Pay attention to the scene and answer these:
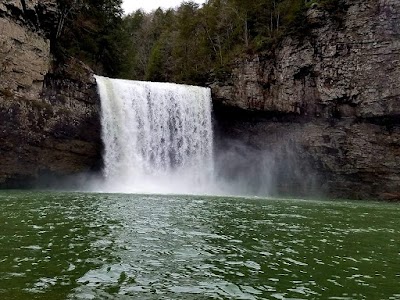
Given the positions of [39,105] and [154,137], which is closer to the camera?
[39,105]

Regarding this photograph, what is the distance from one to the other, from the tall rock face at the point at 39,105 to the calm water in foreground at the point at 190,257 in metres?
14.4

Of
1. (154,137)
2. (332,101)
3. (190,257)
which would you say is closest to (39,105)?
(154,137)

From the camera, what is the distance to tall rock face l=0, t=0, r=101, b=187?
26984 millimetres

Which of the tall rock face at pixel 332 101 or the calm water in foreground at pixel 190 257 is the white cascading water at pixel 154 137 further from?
the calm water in foreground at pixel 190 257

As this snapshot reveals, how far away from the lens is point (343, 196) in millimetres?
33656

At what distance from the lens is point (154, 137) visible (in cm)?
3284

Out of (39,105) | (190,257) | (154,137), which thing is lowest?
(190,257)

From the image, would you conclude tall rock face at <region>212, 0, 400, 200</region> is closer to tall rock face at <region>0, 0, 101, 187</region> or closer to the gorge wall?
the gorge wall

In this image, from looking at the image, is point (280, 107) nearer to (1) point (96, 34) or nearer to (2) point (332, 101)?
(2) point (332, 101)

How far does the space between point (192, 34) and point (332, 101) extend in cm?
2125

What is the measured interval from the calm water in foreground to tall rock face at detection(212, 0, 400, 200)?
1978 centimetres

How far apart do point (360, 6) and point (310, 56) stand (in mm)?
5134

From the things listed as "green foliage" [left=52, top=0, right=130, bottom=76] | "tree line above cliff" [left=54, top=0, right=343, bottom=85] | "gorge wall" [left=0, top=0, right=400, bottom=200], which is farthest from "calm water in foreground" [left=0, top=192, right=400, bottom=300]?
"green foliage" [left=52, top=0, right=130, bottom=76]

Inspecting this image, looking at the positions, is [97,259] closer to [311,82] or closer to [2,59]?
[2,59]
